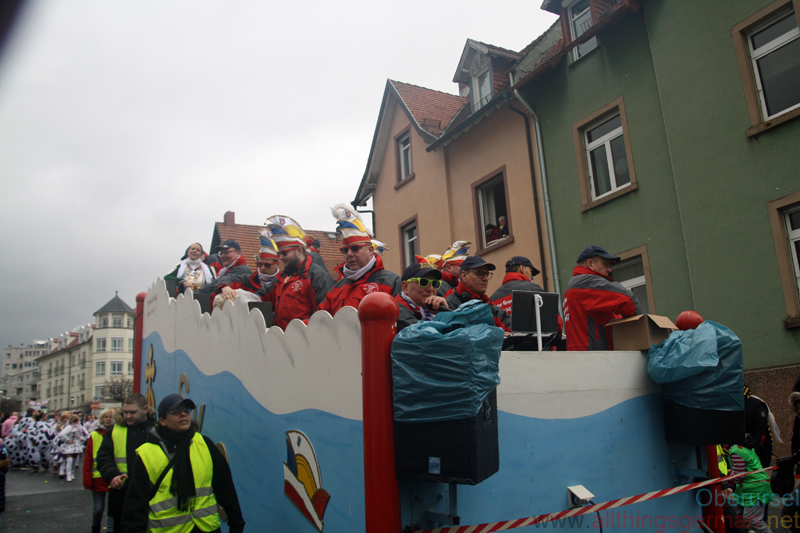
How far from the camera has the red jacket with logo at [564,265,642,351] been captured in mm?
5090

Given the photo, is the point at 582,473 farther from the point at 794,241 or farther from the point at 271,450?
the point at 794,241

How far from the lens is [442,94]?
19.6 m

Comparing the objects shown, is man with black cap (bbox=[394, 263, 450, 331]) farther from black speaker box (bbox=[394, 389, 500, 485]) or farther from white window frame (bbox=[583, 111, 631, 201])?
white window frame (bbox=[583, 111, 631, 201])

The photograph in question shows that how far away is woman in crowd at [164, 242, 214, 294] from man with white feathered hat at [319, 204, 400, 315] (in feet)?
16.2

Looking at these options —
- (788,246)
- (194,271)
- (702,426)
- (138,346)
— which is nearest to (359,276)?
(702,426)

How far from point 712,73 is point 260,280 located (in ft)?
25.1

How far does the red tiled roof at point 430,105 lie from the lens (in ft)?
57.3

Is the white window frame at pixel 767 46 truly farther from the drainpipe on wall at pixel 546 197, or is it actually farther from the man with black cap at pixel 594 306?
the man with black cap at pixel 594 306

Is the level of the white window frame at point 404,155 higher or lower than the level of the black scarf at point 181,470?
higher

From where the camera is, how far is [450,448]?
10.2 feet

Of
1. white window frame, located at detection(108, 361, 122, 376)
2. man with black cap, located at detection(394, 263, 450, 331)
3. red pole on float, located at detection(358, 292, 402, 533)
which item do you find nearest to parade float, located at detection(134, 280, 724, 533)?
red pole on float, located at detection(358, 292, 402, 533)

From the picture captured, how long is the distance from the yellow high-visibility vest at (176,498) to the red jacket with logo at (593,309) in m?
3.18

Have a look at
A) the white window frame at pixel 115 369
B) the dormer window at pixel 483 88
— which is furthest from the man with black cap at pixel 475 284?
the white window frame at pixel 115 369

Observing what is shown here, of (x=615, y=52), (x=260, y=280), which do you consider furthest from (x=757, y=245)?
(x=260, y=280)
